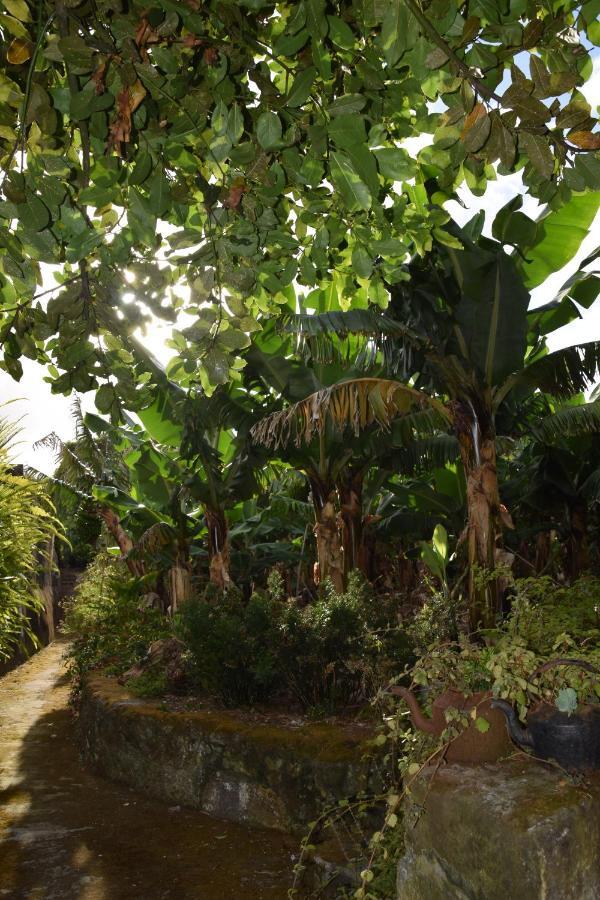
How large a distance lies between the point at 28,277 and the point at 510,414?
7.50m

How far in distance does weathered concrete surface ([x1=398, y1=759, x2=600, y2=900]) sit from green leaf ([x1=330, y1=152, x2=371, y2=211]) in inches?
97.2

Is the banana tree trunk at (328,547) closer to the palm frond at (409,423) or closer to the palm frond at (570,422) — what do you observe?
the palm frond at (409,423)

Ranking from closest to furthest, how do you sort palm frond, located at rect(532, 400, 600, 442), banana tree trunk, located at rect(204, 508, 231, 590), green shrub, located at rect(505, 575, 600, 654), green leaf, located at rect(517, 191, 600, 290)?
green shrub, located at rect(505, 575, 600, 654), green leaf, located at rect(517, 191, 600, 290), palm frond, located at rect(532, 400, 600, 442), banana tree trunk, located at rect(204, 508, 231, 590)

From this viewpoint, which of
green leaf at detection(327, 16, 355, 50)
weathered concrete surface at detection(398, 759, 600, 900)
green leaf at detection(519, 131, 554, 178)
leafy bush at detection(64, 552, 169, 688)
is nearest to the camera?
green leaf at detection(519, 131, 554, 178)

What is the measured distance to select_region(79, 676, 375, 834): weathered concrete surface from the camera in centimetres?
573

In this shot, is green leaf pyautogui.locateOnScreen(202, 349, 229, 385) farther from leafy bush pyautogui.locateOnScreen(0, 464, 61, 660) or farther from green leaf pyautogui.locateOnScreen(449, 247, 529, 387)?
green leaf pyautogui.locateOnScreen(449, 247, 529, 387)

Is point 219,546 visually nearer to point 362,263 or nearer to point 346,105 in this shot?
point 362,263

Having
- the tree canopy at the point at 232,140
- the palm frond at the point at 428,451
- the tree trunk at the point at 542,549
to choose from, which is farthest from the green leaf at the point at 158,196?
the tree trunk at the point at 542,549

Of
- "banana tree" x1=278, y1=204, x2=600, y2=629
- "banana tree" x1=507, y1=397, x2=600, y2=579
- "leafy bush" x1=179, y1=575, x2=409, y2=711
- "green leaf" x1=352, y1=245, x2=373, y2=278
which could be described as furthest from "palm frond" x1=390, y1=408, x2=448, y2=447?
"green leaf" x1=352, y1=245, x2=373, y2=278

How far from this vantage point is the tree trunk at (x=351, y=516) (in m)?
10.4

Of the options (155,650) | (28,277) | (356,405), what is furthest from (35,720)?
(28,277)

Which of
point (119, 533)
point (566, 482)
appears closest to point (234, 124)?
point (566, 482)

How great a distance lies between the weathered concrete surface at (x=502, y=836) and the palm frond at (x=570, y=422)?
20.5 ft

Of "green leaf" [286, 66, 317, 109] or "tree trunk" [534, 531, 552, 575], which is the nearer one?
"green leaf" [286, 66, 317, 109]
